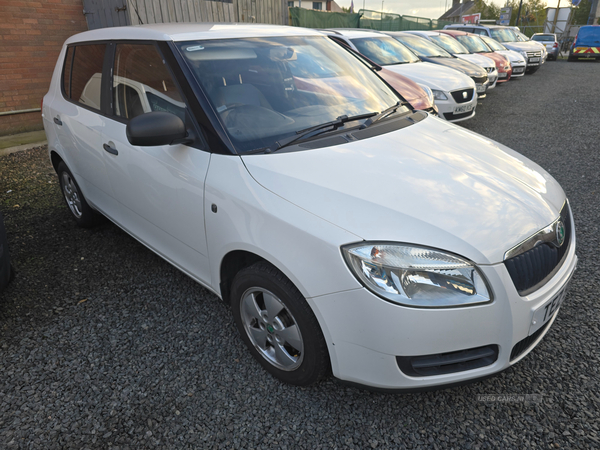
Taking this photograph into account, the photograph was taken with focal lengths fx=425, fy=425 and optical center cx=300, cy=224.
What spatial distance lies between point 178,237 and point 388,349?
4.74 feet

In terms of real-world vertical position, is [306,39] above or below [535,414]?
above

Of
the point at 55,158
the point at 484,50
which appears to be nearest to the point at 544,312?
the point at 55,158

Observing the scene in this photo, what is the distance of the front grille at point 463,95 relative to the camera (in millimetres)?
7230

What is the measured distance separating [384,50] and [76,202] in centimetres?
659

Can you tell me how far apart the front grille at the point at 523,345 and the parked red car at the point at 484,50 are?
12.1 m

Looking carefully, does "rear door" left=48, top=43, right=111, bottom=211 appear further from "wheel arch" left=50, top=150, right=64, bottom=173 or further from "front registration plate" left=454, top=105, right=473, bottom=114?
"front registration plate" left=454, top=105, right=473, bottom=114

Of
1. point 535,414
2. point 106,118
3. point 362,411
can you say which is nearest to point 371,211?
point 362,411

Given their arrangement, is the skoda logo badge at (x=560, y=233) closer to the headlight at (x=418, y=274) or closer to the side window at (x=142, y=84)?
the headlight at (x=418, y=274)

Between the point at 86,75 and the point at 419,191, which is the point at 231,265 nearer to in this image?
the point at 419,191

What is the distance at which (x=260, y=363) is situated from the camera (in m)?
2.34

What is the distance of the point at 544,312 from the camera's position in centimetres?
187

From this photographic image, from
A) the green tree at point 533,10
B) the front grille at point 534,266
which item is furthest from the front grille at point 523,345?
the green tree at point 533,10

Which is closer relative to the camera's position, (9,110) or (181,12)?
(9,110)

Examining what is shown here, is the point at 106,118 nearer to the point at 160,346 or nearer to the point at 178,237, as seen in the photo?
the point at 178,237
